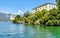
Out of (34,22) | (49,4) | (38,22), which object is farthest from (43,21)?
(49,4)

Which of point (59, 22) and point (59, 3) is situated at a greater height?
point (59, 3)

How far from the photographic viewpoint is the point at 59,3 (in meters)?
59.5

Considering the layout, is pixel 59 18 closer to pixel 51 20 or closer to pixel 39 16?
pixel 51 20

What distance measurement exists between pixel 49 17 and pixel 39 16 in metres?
11.7

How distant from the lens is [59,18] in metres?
54.0

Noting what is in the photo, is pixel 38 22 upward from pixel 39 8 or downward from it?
downward

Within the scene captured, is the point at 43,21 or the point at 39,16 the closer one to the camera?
the point at 43,21

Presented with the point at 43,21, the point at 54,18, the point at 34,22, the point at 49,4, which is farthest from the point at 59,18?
the point at 49,4

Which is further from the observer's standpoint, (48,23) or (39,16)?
(39,16)

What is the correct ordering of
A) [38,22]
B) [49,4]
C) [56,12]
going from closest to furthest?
[56,12] < [38,22] < [49,4]

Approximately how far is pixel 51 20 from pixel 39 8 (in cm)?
4101

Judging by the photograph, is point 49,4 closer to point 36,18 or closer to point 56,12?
point 36,18

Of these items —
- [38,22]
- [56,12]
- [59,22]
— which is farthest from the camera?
[38,22]

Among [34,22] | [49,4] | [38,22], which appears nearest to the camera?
[38,22]
